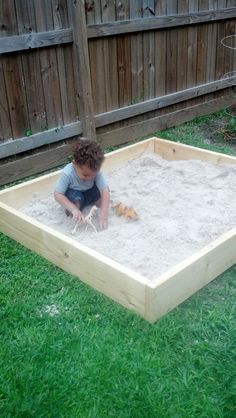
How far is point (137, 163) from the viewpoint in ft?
14.6

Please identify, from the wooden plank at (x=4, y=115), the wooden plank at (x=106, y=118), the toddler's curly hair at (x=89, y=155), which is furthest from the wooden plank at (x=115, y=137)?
the toddler's curly hair at (x=89, y=155)

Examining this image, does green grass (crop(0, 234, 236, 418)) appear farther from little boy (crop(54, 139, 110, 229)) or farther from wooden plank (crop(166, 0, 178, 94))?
wooden plank (crop(166, 0, 178, 94))

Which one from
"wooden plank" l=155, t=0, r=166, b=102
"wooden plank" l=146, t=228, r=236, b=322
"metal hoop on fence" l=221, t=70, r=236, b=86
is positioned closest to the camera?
"wooden plank" l=146, t=228, r=236, b=322

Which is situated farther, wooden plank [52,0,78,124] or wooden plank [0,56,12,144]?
wooden plank [52,0,78,124]

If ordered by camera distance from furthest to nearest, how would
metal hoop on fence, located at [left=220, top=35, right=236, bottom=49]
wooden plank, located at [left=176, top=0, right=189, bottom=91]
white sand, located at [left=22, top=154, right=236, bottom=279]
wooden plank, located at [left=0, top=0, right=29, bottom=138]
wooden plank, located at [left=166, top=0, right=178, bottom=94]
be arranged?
metal hoop on fence, located at [left=220, top=35, right=236, bottom=49]
wooden plank, located at [left=176, top=0, right=189, bottom=91]
wooden plank, located at [left=166, top=0, right=178, bottom=94]
wooden plank, located at [left=0, top=0, right=29, bottom=138]
white sand, located at [left=22, top=154, right=236, bottom=279]

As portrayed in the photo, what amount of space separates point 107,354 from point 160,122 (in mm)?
3889

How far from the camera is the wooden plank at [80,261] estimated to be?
245 cm

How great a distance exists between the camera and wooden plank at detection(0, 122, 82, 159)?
4172mm

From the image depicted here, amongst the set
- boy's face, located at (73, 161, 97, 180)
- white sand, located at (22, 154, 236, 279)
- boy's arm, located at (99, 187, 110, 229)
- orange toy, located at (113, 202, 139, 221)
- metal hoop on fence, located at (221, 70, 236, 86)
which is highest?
boy's face, located at (73, 161, 97, 180)

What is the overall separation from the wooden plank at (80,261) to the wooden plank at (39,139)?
3.34ft

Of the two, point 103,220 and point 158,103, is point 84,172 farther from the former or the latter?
point 158,103

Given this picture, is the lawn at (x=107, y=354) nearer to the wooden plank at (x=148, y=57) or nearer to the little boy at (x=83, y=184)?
the little boy at (x=83, y=184)

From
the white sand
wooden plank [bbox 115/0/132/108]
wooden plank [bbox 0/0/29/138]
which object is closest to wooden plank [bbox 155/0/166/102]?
wooden plank [bbox 115/0/132/108]

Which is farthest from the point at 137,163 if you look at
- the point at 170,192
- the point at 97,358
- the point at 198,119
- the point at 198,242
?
the point at 97,358
